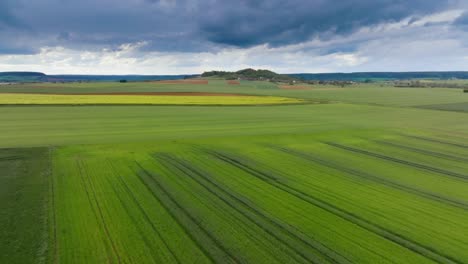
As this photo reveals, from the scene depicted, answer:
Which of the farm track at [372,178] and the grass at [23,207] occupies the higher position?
the grass at [23,207]

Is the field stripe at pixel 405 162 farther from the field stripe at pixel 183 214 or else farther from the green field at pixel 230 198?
the field stripe at pixel 183 214

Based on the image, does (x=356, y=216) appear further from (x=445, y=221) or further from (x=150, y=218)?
(x=150, y=218)

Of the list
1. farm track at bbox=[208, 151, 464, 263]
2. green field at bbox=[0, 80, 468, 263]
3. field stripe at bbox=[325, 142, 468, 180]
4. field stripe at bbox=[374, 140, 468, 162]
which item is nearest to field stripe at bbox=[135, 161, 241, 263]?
green field at bbox=[0, 80, 468, 263]

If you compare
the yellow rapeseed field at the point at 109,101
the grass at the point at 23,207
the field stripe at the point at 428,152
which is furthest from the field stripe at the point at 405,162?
the yellow rapeseed field at the point at 109,101

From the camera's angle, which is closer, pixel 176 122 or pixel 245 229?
pixel 245 229

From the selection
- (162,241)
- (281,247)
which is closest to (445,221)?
(281,247)
